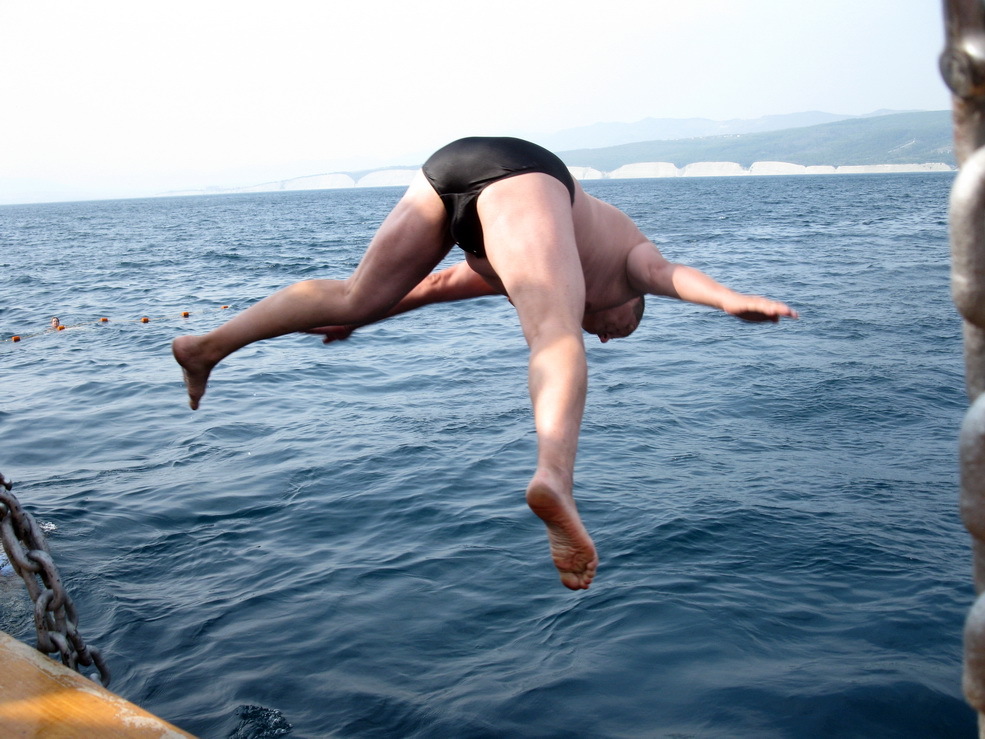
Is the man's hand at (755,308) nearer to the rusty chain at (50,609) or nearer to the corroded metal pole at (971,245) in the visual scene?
the corroded metal pole at (971,245)

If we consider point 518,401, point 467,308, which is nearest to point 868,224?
point 467,308

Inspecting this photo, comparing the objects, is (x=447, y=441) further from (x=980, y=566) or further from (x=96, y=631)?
(x=980, y=566)

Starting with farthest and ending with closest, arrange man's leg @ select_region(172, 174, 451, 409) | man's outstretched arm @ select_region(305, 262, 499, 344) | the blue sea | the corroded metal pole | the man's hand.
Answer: the blue sea
man's outstretched arm @ select_region(305, 262, 499, 344)
man's leg @ select_region(172, 174, 451, 409)
the man's hand
the corroded metal pole

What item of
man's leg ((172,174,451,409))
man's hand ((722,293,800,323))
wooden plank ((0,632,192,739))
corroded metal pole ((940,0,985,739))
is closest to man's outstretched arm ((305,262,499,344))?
man's leg ((172,174,451,409))

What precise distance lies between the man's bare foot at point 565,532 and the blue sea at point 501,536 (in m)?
2.28

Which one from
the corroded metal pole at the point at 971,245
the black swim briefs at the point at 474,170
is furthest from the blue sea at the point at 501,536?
the corroded metal pole at the point at 971,245

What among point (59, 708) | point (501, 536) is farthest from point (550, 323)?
point (501, 536)

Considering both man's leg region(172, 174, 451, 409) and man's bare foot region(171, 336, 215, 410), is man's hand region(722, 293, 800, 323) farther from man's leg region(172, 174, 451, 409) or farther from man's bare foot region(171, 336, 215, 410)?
man's bare foot region(171, 336, 215, 410)

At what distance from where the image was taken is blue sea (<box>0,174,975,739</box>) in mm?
4609

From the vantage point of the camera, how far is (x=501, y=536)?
6.68 m

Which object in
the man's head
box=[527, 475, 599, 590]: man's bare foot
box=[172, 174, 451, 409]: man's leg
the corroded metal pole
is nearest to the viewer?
the corroded metal pole

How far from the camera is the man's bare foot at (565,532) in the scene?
222 centimetres

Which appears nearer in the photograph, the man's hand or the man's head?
the man's hand

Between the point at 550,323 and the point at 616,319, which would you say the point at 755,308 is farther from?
the point at 616,319
